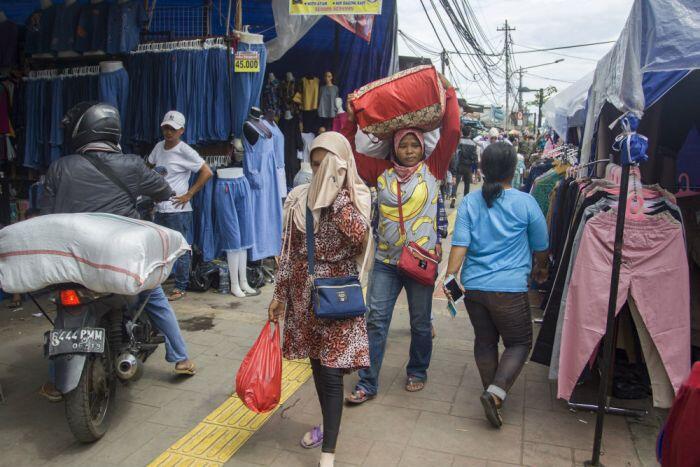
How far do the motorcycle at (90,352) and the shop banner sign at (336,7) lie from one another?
3.80 metres

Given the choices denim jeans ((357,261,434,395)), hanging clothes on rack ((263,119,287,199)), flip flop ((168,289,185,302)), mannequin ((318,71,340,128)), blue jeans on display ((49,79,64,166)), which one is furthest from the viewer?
mannequin ((318,71,340,128))

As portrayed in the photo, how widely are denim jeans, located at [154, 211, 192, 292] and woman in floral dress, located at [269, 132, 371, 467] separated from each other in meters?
3.33

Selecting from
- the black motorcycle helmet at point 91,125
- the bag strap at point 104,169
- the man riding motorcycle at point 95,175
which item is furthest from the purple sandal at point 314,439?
the black motorcycle helmet at point 91,125

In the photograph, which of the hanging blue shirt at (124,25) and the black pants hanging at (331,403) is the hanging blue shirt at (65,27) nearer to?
the hanging blue shirt at (124,25)

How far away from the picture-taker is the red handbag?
3.85 meters

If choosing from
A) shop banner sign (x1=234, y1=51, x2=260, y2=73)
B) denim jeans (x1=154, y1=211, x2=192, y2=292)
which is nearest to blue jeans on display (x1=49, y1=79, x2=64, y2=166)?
denim jeans (x1=154, y1=211, x2=192, y2=292)

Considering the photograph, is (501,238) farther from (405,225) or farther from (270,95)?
(270,95)

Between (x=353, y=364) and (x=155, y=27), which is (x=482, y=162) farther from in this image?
(x=155, y=27)

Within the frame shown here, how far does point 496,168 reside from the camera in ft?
12.1

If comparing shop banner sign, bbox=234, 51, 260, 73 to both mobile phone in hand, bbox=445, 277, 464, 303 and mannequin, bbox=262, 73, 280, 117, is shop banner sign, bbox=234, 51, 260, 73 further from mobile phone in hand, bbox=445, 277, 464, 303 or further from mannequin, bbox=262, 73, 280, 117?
mobile phone in hand, bbox=445, 277, 464, 303

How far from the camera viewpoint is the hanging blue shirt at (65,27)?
6.97m

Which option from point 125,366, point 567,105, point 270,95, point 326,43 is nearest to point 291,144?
point 270,95

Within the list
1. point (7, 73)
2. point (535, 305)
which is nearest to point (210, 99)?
point (7, 73)

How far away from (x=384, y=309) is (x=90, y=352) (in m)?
1.83
